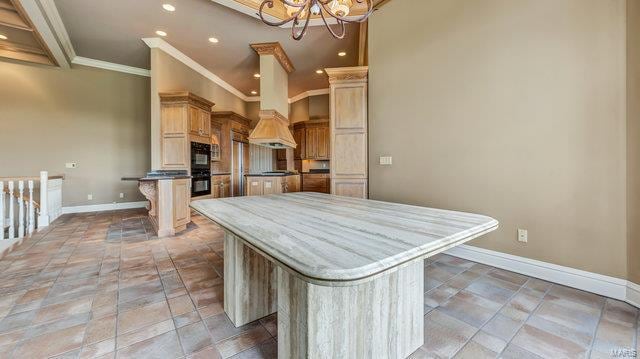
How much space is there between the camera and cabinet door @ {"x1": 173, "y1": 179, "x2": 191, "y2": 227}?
362cm

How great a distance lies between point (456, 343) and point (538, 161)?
1.69 m

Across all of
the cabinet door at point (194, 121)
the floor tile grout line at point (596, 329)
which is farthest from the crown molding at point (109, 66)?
the floor tile grout line at point (596, 329)

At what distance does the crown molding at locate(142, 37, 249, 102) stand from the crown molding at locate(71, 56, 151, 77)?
4.14 ft

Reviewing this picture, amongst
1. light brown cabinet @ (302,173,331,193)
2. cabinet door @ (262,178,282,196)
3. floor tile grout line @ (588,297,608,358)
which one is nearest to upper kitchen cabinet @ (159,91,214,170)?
cabinet door @ (262,178,282,196)

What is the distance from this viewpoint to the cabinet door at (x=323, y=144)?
657 centimetres

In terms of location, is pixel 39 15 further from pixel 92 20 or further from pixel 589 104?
pixel 589 104

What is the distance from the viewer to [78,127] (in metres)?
5.02

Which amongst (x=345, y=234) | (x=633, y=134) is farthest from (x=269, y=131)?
(x=633, y=134)

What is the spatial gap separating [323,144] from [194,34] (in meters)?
3.64

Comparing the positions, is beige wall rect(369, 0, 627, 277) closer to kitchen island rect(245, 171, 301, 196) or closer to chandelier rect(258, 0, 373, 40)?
chandelier rect(258, 0, 373, 40)

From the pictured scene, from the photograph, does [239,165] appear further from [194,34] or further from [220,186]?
[194,34]

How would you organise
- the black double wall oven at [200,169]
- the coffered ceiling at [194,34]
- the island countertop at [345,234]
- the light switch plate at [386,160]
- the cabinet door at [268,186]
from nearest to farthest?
1. the island countertop at [345,234]
2. the light switch plate at [386,160]
3. the coffered ceiling at [194,34]
4. the cabinet door at [268,186]
5. the black double wall oven at [200,169]

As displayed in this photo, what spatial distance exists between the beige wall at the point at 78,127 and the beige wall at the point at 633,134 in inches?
288

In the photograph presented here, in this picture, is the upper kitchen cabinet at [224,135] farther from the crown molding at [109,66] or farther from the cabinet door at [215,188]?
the crown molding at [109,66]
